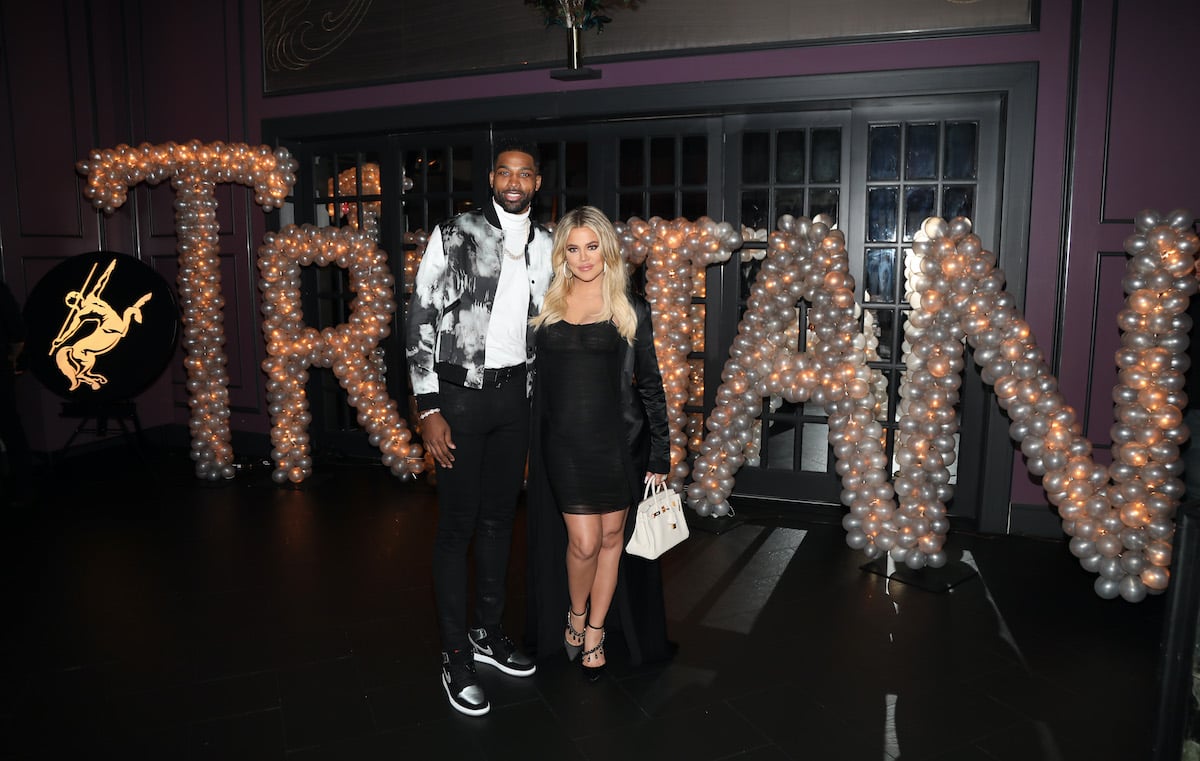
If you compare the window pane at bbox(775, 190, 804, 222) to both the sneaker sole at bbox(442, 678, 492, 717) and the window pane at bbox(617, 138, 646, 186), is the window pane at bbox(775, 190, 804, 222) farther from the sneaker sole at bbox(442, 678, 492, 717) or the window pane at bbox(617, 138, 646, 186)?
the sneaker sole at bbox(442, 678, 492, 717)

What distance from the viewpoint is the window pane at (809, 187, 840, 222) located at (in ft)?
16.9

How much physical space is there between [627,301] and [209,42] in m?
5.01

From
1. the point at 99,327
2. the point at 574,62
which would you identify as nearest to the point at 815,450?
the point at 574,62

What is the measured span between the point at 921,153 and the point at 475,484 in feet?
11.3

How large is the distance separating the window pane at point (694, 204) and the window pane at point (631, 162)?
295mm

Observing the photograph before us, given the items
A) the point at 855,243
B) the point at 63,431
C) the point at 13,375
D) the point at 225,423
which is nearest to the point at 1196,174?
the point at 855,243

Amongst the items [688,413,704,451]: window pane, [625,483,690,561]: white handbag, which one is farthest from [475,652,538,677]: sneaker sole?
[688,413,704,451]: window pane

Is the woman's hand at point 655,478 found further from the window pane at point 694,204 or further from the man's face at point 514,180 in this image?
the window pane at point 694,204

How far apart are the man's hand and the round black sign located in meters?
4.11

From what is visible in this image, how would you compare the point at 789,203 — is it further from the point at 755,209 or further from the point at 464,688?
the point at 464,688

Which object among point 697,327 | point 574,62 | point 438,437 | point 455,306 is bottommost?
point 438,437

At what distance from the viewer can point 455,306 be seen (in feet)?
9.25

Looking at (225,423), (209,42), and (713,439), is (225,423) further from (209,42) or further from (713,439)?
(713,439)

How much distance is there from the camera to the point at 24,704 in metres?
3.01
